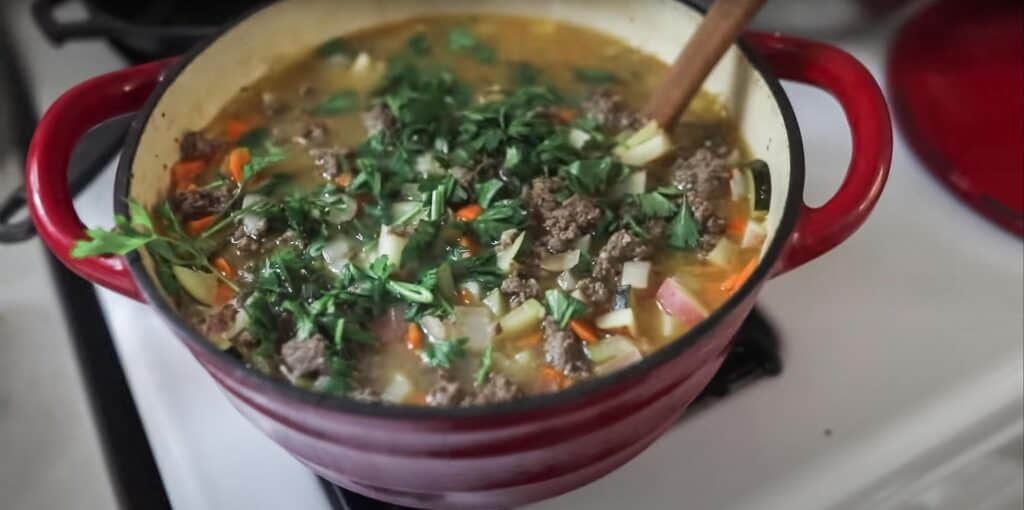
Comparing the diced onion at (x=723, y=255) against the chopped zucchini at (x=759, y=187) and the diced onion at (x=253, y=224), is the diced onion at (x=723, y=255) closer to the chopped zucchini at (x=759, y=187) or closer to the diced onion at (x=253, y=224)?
the chopped zucchini at (x=759, y=187)

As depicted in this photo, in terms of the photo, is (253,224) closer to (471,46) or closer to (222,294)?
(222,294)

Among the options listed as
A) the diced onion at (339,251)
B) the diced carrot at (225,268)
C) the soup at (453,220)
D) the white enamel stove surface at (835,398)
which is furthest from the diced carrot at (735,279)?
the diced carrot at (225,268)

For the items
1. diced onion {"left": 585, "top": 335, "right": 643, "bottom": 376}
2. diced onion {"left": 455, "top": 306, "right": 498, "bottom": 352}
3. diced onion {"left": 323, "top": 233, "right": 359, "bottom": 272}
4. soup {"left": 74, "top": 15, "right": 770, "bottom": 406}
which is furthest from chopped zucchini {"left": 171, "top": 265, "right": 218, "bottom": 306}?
diced onion {"left": 585, "top": 335, "right": 643, "bottom": 376}

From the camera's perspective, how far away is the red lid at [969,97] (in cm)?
113

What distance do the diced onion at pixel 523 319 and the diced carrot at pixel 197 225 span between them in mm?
297

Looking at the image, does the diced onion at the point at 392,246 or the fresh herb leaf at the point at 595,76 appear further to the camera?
the fresh herb leaf at the point at 595,76

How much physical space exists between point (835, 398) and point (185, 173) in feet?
2.14

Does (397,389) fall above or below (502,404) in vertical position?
below

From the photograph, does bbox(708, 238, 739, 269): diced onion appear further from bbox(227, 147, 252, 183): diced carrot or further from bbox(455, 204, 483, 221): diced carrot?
bbox(227, 147, 252, 183): diced carrot

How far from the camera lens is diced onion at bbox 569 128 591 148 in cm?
102

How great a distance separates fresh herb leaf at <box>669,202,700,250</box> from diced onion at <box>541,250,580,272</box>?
9 centimetres

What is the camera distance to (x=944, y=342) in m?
1.01

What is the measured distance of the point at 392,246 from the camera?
0.92m

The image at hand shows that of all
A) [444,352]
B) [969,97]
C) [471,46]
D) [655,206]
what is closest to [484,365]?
[444,352]
